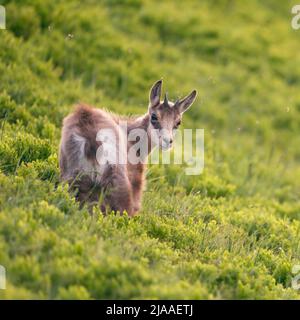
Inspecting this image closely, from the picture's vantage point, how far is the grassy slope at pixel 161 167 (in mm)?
6117

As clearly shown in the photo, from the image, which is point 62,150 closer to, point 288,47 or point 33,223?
point 33,223

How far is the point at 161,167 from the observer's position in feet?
34.7

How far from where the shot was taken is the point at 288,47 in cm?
1783

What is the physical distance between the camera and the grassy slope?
612 centimetres

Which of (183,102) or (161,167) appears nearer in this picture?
(183,102)

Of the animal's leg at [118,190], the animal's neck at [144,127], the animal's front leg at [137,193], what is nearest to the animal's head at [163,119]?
the animal's neck at [144,127]

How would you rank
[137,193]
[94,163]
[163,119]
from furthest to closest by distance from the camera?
[163,119] → [137,193] → [94,163]

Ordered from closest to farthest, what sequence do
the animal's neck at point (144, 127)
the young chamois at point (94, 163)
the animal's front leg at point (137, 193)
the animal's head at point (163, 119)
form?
the young chamois at point (94, 163)
the animal's front leg at point (137, 193)
the animal's head at point (163, 119)
the animal's neck at point (144, 127)

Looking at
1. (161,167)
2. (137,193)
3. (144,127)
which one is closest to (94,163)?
(137,193)

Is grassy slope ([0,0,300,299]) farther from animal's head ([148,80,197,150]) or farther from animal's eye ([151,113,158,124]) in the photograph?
animal's eye ([151,113,158,124])

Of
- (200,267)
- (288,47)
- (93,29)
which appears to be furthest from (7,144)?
(288,47)

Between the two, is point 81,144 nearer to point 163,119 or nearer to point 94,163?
point 94,163

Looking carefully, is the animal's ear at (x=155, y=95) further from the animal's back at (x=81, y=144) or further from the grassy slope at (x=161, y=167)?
the grassy slope at (x=161, y=167)

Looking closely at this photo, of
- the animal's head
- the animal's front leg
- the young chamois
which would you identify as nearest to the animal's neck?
the animal's head
